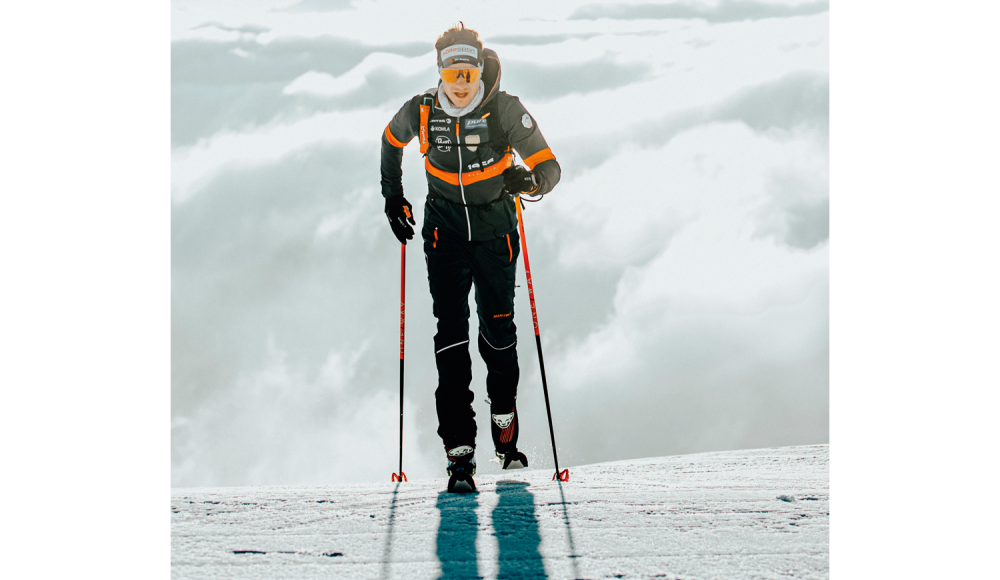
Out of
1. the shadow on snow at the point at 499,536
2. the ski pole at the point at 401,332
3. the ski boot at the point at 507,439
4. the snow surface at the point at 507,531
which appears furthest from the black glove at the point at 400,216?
the shadow on snow at the point at 499,536

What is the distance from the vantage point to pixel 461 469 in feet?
15.3

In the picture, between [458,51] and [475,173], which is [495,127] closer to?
[475,173]

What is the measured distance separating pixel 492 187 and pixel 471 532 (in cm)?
254

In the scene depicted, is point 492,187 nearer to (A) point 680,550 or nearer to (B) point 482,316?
(B) point 482,316

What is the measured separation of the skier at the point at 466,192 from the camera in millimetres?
4848

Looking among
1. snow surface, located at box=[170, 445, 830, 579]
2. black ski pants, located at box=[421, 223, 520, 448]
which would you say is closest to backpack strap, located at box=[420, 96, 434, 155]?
black ski pants, located at box=[421, 223, 520, 448]

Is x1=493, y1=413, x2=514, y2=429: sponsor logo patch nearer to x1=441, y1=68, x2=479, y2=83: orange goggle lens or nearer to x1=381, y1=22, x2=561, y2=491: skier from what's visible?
x1=381, y1=22, x2=561, y2=491: skier

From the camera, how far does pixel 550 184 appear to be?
4922 mm

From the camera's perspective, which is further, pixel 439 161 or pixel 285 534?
pixel 439 161

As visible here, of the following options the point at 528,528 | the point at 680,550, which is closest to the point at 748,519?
the point at 680,550

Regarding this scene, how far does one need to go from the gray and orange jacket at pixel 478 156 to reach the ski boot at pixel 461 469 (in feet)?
5.15

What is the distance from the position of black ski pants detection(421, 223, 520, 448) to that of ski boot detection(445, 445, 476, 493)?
0.05 m

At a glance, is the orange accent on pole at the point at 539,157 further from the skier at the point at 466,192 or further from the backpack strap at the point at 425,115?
the backpack strap at the point at 425,115
